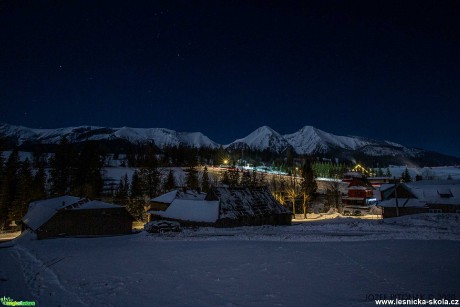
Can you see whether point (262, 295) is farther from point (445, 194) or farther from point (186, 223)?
point (445, 194)

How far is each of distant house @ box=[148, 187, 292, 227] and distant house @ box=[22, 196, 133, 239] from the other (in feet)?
24.7

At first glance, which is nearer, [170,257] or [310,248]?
[170,257]

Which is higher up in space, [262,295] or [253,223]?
[262,295]

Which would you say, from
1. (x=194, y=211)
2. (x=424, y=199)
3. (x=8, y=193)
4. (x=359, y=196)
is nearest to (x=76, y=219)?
(x=194, y=211)

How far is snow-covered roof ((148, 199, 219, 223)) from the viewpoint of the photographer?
44.3 meters

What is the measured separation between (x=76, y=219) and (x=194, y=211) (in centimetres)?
1674

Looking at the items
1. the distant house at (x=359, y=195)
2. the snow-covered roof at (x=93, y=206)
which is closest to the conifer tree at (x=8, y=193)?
the snow-covered roof at (x=93, y=206)

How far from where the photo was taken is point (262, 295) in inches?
502

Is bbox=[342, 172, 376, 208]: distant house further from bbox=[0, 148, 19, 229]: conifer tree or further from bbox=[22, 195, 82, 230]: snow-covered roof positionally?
bbox=[0, 148, 19, 229]: conifer tree

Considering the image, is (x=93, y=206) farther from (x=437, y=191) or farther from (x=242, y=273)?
(x=437, y=191)

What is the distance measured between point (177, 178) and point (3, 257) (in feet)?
341

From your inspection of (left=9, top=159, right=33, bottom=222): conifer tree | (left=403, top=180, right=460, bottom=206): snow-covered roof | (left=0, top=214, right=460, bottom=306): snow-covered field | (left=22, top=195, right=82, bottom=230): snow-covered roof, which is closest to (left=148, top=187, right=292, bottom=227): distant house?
(left=22, top=195, right=82, bottom=230): snow-covered roof

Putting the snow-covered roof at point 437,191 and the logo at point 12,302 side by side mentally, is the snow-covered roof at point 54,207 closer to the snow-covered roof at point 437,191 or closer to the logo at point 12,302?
the logo at point 12,302

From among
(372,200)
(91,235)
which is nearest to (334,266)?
(91,235)
